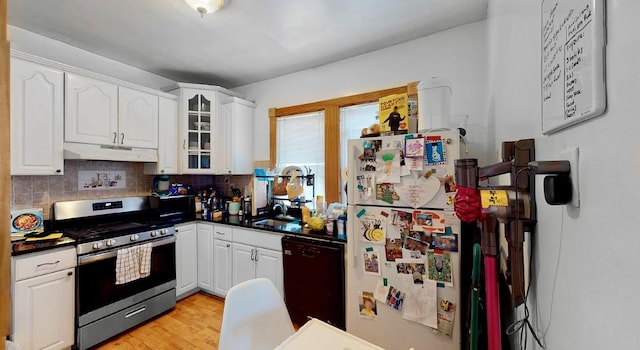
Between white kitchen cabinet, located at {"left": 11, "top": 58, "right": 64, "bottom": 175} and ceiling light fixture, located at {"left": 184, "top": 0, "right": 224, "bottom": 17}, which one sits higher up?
ceiling light fixture, located at {"left": 184, "top": 0, "right": 224, "bottom": 17}

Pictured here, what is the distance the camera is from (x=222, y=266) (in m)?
2.69

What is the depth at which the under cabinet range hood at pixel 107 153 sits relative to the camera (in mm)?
2145

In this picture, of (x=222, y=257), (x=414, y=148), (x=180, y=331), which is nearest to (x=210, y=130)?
(x=222, y=257)

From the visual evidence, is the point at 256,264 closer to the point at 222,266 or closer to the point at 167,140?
the point at 222,266

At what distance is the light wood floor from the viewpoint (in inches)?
80.7

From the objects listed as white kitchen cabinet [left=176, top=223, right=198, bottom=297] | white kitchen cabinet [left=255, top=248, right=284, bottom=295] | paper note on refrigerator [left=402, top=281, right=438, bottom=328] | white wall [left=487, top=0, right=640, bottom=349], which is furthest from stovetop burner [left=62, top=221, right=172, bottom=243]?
white wall [left=487, top=0, right=640, bottom=349]

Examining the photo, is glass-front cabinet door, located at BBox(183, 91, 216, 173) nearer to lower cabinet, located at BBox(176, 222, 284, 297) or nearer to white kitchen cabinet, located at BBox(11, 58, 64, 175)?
lower cabinet, located at BBox(176, 222, 284, 297)

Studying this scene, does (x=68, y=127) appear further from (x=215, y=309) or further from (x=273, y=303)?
(x=273, y=303)

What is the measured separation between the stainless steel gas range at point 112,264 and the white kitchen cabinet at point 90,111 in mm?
623

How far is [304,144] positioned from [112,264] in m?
2.05

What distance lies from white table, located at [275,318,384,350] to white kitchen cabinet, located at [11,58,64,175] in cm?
238

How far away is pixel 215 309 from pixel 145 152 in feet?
5.75

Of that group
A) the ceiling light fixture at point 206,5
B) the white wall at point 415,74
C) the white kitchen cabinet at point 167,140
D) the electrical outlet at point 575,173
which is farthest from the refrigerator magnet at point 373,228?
the white kitchen cabinet at point 167,140

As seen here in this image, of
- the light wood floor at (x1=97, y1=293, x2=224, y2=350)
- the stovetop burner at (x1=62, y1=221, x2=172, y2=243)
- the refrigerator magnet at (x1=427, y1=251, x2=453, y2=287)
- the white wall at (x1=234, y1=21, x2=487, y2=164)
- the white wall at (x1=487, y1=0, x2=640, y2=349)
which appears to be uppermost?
the white wall at (x1=234, y1=21, x2=487, y2=164)
